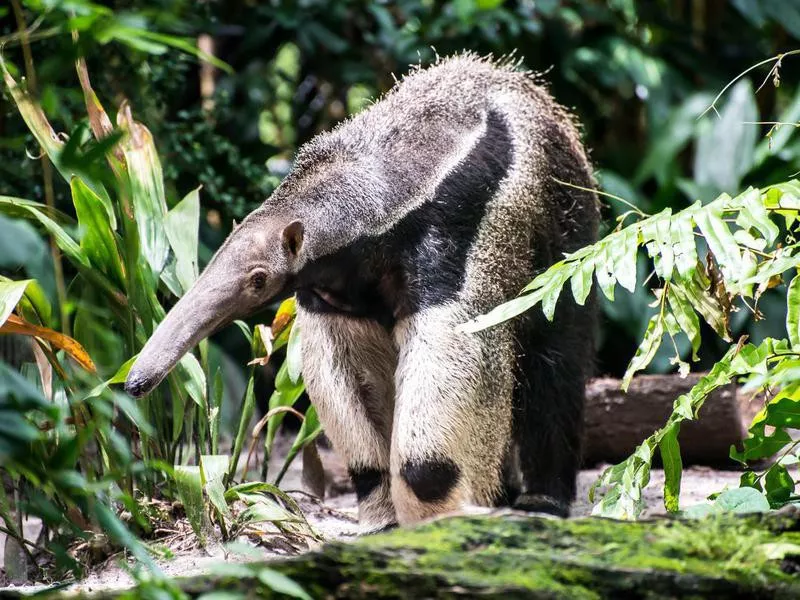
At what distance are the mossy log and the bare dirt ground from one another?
0.95 m

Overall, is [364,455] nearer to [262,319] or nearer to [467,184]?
[467,184]

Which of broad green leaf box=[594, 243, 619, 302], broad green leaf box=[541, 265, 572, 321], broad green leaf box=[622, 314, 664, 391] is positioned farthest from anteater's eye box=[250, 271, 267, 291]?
broad green leaf box=[622, 314, 664, 391]

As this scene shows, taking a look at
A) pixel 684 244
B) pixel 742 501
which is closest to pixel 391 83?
pixel 684 244

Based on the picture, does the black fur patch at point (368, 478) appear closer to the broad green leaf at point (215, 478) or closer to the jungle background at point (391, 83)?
the broad green leaf at point (215, 478)

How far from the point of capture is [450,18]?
787 cm

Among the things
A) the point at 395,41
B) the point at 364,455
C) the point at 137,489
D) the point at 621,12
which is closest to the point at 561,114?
the point at 364,455

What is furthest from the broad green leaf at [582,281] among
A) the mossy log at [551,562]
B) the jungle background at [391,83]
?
the jungle background at [391,83]

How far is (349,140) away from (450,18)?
12.7 feet

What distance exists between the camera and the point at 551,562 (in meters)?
2.04

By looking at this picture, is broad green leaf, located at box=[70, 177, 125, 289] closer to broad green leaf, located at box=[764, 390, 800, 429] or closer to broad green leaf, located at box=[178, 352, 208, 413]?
broad green leaf, located at box=[178, 352, 208, 413]

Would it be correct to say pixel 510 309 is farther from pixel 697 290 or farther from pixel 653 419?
pixel 653 419

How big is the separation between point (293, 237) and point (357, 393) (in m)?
0.82

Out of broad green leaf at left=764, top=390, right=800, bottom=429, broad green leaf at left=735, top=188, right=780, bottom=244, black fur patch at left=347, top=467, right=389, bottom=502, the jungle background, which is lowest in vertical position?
black fur patch at left=347, top=467, right=389, bottom=502

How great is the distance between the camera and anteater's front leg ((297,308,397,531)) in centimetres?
438
